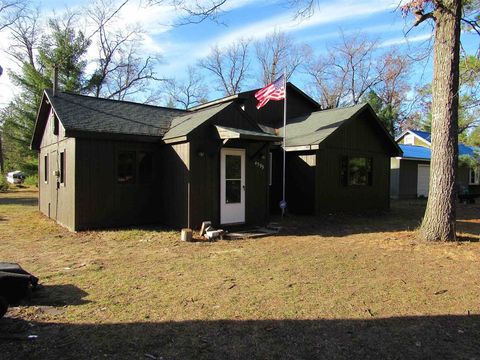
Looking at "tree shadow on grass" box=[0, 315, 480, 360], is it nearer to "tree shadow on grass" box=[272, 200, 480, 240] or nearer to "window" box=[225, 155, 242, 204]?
"tree shadow on grass" box=[272, 200, 480, 240]

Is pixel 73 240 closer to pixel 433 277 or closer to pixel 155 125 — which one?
pixel 155 125

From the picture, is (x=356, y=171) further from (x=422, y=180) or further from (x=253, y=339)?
(x=253, y=339)

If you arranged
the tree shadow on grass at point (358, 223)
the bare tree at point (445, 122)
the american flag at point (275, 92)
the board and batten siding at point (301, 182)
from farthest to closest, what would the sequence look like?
1. the board and batten siding at point (301, 182)
2. the american flag at point (275, 92)
3. the tree shadow on grass at point (358, 223)
4. the bare tree at point (445, 122)

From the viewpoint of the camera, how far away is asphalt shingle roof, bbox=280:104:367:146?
13008 mm

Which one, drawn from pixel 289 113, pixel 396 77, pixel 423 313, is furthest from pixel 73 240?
pixel 396 77

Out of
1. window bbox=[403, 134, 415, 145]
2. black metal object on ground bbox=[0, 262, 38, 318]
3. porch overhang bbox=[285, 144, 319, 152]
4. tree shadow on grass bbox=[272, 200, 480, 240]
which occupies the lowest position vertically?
tree shadow on grass bbox=[272, 200, 480, 240]

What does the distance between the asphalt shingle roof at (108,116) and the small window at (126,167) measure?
0.67 m

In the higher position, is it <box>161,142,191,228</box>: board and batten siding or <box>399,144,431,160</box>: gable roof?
<box>399,144,431,160</box>: gable roof

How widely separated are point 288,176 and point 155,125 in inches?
213

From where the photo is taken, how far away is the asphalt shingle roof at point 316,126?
13008 millimetres

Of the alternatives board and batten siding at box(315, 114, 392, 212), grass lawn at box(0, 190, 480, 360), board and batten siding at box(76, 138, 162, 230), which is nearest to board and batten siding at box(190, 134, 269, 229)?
grass lawn at box(0, 190, 480, 360)

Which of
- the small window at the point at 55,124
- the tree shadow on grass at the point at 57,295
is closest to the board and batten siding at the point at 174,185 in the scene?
the small window at the point at 55,124

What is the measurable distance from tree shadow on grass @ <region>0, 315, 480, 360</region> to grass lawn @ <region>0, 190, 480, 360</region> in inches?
0.4

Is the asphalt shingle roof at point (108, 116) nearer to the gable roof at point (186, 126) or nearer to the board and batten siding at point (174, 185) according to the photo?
the gable roof at point (186, 126)
